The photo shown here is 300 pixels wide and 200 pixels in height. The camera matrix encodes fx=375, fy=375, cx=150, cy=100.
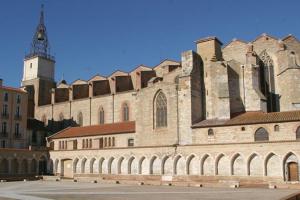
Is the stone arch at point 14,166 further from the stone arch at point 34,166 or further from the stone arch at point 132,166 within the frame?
the stone arch at point 132,166

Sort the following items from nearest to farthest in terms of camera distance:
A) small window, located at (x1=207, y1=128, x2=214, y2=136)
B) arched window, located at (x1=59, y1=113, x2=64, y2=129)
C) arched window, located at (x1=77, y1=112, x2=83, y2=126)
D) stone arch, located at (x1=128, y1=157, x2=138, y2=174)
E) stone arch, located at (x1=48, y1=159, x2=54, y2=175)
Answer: small window, located at (x1=207, y1=128, x2=214, y2=136), stone arch, located at (x1=128, y1=157, x2=138, y2=174), stone arch, located at (x1=48, y1=159, x2=54, y2=175), arched window, located at (x1=77, y1=112, x2=83, y2=126), arched window, located at (x1=59, y1=113, x2=64, y2=129)

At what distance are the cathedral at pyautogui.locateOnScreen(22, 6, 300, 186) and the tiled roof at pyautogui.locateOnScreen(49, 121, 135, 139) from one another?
0.17 metres

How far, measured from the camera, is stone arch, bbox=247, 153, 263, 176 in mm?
34875

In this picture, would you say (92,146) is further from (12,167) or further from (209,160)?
(209,160)

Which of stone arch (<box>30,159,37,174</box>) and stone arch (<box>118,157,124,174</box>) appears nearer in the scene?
stone arch (<box>118,157,124,174</box>)

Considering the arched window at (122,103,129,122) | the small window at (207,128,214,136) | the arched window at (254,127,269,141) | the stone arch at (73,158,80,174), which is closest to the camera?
the arched window at (254,127,269,141)

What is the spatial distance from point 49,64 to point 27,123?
56.0 feet

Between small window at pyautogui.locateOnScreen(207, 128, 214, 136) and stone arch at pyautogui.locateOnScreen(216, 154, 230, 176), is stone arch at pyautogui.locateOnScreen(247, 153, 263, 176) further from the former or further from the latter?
small window at pyautogui.locateOnScreen(207, 128, 214, 136)

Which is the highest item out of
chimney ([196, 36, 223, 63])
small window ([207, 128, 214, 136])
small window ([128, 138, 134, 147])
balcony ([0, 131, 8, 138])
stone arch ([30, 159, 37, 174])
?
chimney ([196, 36, 223, 63])

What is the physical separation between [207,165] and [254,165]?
4.99 metres

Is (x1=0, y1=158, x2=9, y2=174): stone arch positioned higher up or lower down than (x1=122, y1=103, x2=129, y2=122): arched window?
lower down

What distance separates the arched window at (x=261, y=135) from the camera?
35.4m

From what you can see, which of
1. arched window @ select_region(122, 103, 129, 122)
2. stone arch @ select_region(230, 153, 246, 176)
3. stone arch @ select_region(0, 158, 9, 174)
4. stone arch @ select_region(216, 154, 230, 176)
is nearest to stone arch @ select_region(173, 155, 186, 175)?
stone arch @ select_region(216, 154, 230, 176)

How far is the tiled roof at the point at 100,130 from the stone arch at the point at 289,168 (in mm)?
19179
